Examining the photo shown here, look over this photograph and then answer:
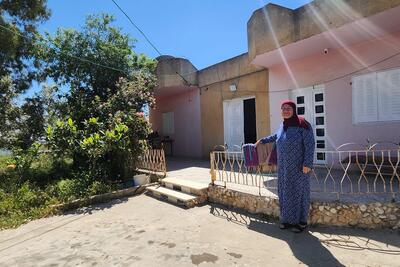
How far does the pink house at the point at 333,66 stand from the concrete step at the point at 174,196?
118 inches

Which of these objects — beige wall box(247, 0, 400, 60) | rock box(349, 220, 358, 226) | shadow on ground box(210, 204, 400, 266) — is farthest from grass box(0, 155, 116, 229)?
rock box(349, 220, 358, 226)

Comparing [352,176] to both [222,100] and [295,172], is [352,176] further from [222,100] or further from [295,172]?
[222,100]

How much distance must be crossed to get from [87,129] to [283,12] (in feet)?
A: 19.4

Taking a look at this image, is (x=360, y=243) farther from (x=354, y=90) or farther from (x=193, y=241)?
(x=354, y=90)

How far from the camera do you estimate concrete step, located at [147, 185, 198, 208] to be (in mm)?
6238

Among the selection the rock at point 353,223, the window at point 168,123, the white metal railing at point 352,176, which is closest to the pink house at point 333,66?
the white metal railing at point 352,176

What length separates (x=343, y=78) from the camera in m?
7.31

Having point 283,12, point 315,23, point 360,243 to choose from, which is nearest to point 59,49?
point 283,12

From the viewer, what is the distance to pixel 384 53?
655 cm

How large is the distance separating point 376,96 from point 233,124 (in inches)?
199

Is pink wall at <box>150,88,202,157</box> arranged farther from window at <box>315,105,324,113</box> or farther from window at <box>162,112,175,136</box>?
window at <box>315,105,324,113</box>

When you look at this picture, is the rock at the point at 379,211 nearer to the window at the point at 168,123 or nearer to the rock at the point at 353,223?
the rock at the point at 353,223

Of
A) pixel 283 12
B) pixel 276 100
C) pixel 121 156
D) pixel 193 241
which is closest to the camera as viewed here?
pixel 193 241

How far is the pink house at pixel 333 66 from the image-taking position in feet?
19.7
